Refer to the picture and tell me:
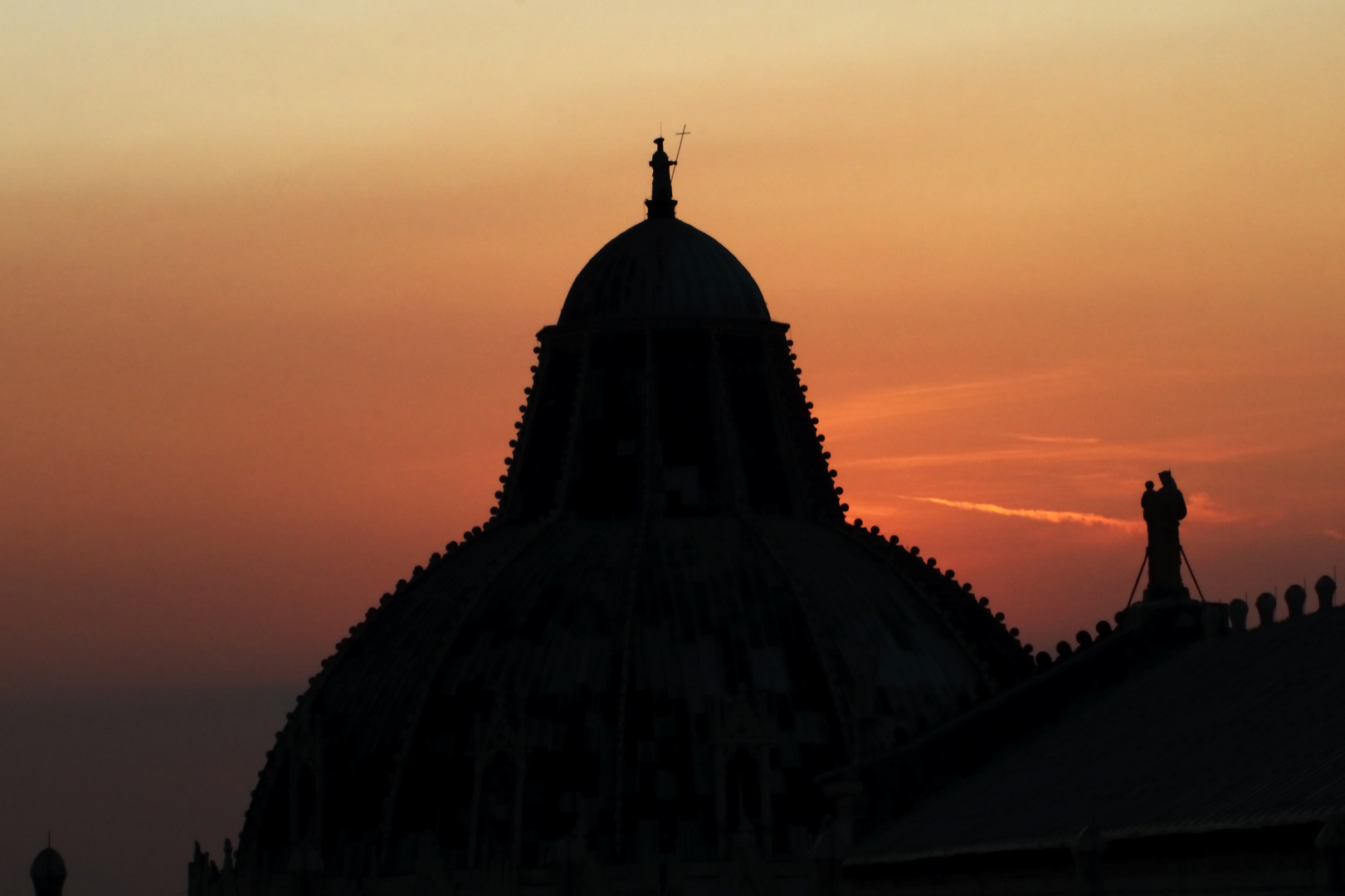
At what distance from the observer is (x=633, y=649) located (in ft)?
404

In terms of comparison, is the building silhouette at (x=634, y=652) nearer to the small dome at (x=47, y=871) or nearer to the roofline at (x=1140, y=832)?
the small dome at (x=47, y=871)

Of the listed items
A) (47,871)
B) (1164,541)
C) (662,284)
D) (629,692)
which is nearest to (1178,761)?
(1164,541)

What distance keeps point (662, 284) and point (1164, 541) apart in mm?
53912

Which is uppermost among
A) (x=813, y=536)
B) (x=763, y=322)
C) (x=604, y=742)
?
(x=763, y=322)

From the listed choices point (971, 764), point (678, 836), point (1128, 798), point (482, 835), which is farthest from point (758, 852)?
point (1128, 798)

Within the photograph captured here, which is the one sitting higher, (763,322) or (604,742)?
(763,322)

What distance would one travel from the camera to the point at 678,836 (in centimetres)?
11994

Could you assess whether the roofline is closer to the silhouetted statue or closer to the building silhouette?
the silhouetted statue

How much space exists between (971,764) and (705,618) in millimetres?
41513

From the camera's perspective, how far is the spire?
136m

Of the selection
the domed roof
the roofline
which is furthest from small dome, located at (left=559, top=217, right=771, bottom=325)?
the roofline

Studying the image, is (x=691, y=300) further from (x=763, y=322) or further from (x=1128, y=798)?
(x=1128, y=798)

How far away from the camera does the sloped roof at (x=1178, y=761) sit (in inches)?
2425

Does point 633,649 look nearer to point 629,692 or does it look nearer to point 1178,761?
point 629,692
